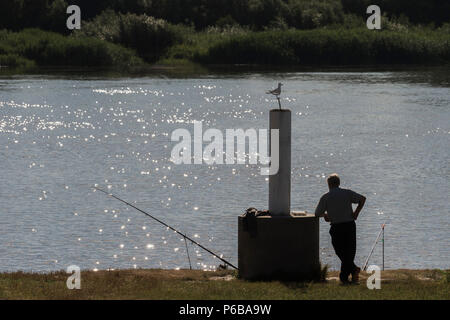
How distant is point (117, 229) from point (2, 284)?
35.1 feet

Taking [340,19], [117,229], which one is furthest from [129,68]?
[117,229]

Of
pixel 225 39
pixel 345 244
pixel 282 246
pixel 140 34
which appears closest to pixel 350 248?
pixel 345 244

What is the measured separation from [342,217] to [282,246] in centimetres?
97

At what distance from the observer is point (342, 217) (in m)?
16.1

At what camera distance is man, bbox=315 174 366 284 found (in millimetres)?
16062

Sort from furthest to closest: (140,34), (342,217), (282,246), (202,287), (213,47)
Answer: (140,34) → (213,47) → (282,246) → (342,217) → (202,287)

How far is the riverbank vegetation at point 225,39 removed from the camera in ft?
280

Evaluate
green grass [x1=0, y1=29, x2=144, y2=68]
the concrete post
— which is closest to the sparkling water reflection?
the concrete post

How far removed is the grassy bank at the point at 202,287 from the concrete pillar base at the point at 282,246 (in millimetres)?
333

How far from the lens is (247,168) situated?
3791cm

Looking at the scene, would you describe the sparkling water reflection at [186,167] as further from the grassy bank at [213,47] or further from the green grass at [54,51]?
the grassy bank at [213,47]

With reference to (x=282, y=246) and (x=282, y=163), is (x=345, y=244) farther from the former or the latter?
(x=282, y=163)
